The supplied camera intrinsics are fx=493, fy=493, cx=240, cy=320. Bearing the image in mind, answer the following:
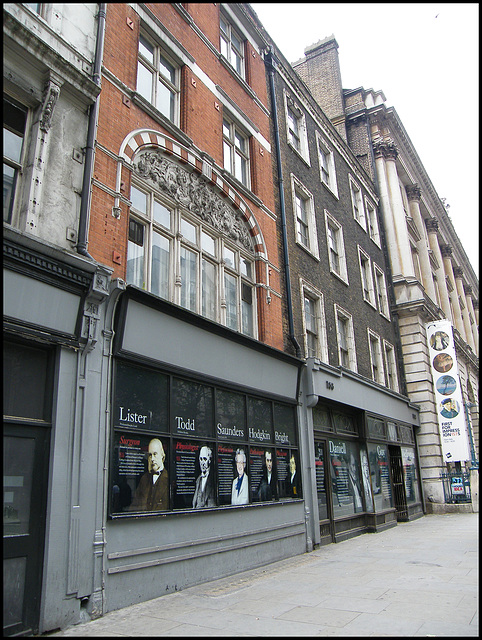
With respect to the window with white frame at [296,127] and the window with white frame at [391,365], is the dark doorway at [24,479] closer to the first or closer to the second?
the window with white frame at [296,127]

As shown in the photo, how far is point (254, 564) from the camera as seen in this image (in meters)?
9.57

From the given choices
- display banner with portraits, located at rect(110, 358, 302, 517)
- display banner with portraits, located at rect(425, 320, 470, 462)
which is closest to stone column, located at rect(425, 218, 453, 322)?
display banner with portraits, located at rect(425, 320, 470, 462)

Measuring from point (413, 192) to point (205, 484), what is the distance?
25.6 m

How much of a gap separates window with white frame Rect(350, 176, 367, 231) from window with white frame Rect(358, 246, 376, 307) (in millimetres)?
1676

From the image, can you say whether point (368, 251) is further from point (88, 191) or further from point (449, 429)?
point (88, 191)

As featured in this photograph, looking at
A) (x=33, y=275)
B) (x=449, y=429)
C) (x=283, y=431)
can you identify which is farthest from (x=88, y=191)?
(x=449, y=429)

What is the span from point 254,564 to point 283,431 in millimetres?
3080

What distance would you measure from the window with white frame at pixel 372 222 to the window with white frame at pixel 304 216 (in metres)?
7.43

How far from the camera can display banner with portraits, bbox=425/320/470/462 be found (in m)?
21.1

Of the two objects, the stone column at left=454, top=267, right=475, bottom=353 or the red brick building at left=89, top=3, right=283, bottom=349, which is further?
the stone column at left=454, top=267, right=475, bottom=353

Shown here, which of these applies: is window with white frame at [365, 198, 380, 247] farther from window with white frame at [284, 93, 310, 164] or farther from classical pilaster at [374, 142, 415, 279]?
window with white frame at [284, 93, 310, 164]

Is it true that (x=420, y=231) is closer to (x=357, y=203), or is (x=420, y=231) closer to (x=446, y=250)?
(x=446, y=250)

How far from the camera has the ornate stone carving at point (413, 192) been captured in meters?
29.3

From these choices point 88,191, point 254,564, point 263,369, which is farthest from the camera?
point 263,369
